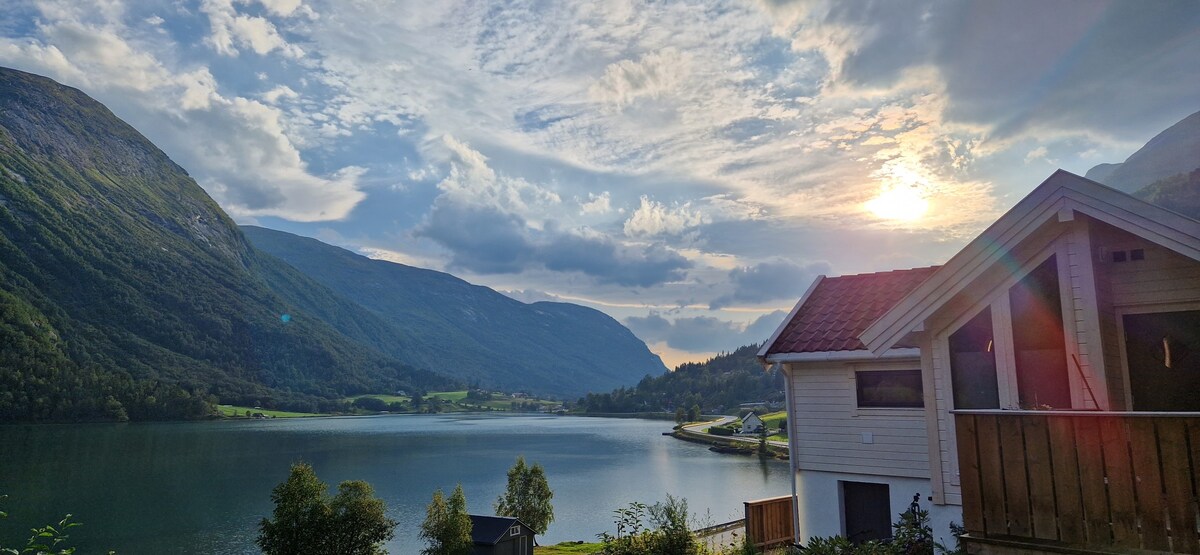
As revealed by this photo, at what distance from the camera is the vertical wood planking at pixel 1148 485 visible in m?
5.48

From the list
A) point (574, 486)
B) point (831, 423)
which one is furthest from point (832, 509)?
point (574, 486)

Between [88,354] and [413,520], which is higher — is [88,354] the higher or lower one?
the higher one

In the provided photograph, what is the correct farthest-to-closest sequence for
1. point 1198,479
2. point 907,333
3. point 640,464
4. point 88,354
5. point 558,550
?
point 88,354 < point 640,464 < point 558,550 < point 907,333 < point 1198,479

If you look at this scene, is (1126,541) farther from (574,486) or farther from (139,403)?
(139,403)

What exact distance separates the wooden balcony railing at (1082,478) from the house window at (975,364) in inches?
105

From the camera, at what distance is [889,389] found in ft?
43.1

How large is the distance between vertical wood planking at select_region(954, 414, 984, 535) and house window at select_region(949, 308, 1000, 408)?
8.54 feet

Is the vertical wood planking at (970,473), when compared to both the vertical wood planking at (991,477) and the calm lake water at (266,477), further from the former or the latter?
the calm lake water at (266,477)

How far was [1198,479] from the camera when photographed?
536 centimetres

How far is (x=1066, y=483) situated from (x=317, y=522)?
92.1 feet

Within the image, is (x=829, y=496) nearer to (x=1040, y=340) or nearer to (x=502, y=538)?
(x=1040, y=340)

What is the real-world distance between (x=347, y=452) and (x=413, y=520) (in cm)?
5497

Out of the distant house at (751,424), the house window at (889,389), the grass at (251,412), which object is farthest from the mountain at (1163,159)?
the grass at (251,412)

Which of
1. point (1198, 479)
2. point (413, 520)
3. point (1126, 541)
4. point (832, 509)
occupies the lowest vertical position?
point (413, 520)
